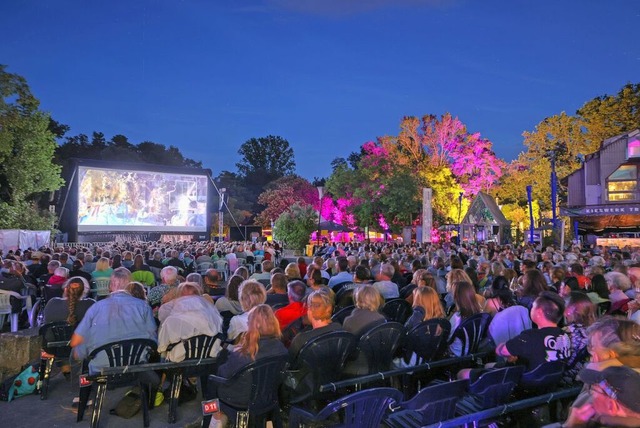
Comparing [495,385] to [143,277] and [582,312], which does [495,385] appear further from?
[143,277]

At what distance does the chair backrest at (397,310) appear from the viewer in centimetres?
606

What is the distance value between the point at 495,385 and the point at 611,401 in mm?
1058

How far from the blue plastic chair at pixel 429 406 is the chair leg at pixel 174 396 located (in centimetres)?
199

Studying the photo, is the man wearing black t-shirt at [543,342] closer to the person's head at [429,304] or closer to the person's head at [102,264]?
the person's head at [429,304]

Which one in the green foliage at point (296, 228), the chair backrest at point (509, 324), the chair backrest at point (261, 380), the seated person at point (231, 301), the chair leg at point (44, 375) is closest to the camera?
the chair backrest at point (261, 380)

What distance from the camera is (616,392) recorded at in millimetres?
2160

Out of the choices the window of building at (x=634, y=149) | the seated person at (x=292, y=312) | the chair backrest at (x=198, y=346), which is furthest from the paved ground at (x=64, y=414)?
the window of building at (x=634, y=149)

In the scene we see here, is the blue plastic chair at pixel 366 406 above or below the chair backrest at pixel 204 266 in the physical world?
below

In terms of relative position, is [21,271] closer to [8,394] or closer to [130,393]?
[8,394]

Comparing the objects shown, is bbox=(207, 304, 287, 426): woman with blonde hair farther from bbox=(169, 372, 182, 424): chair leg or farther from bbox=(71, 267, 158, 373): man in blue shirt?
bbox=(71, 267, 158, 373): man in blue shirt

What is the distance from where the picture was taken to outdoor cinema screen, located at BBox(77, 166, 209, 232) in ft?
86.0

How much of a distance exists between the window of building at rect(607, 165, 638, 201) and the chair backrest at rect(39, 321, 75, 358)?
1203 inches

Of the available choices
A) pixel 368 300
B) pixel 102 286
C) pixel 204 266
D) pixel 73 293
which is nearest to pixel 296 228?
pixel 204 266

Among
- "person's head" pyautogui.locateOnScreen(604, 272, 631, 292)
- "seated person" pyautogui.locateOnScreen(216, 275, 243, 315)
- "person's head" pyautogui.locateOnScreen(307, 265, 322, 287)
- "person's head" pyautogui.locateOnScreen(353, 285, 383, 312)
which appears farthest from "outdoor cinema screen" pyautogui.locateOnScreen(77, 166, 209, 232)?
"person's head" pyautogui.locateOnScreen(604, 272, 631, 292)
